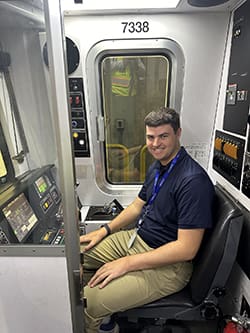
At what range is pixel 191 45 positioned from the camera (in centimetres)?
189

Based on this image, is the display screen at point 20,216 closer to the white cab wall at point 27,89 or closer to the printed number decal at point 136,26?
the white cab wall at point 27,89

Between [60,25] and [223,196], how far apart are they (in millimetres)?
1335

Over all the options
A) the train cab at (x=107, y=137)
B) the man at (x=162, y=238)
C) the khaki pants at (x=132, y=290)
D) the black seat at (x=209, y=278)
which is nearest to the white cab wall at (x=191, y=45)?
the train cab at (x=107, y=137)

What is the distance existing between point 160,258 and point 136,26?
1.61 m

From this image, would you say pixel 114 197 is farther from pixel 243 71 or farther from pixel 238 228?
pixel 243 71

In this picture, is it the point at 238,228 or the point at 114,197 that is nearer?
the point at 238,228

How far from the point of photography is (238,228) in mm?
1329

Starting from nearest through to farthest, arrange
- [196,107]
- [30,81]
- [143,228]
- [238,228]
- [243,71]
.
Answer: [238,228] < [30,81] < [243,71] < [143,228] < [196,107]

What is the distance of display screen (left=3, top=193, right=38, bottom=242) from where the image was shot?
1.25 metres

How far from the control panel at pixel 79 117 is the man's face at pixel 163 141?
2.43ft

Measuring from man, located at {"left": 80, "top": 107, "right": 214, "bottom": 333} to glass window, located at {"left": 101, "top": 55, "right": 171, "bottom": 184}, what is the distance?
641mm

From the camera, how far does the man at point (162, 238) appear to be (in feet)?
4.52

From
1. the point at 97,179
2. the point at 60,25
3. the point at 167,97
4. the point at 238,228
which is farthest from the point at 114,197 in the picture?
the point at 60,25

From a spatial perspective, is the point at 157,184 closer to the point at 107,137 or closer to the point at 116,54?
the point at 107,137
